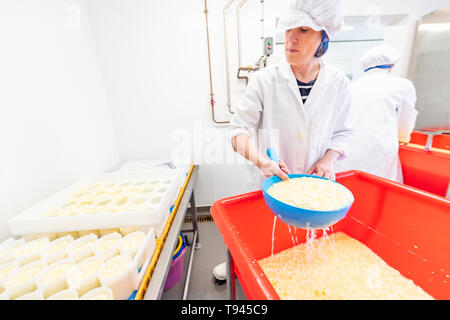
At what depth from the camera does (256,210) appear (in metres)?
0.83

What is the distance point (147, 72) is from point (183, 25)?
2.03ft

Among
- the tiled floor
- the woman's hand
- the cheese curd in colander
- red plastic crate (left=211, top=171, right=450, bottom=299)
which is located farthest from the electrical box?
the tiled floor

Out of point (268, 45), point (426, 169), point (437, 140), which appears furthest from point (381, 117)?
point (268, 45)

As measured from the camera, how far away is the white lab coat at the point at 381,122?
147 centimetres

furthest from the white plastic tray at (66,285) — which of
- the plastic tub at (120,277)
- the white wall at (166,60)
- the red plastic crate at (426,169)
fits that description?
the red plastic crate at (426,169)

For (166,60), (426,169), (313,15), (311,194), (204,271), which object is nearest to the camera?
(311,194)

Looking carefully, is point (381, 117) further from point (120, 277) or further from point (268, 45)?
point (120, 277)

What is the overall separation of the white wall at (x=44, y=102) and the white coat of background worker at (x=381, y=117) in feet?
7.38

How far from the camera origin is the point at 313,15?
83 centimetres

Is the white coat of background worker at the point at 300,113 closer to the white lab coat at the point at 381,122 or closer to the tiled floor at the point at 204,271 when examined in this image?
the white lab coat at the point at 381,122

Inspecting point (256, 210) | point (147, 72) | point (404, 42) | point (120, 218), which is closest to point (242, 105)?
point (256, 210)

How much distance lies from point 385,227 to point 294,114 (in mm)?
699

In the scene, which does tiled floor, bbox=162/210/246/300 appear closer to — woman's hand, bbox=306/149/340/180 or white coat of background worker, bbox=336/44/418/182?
woman's hand, bbox=306/149/340/180
